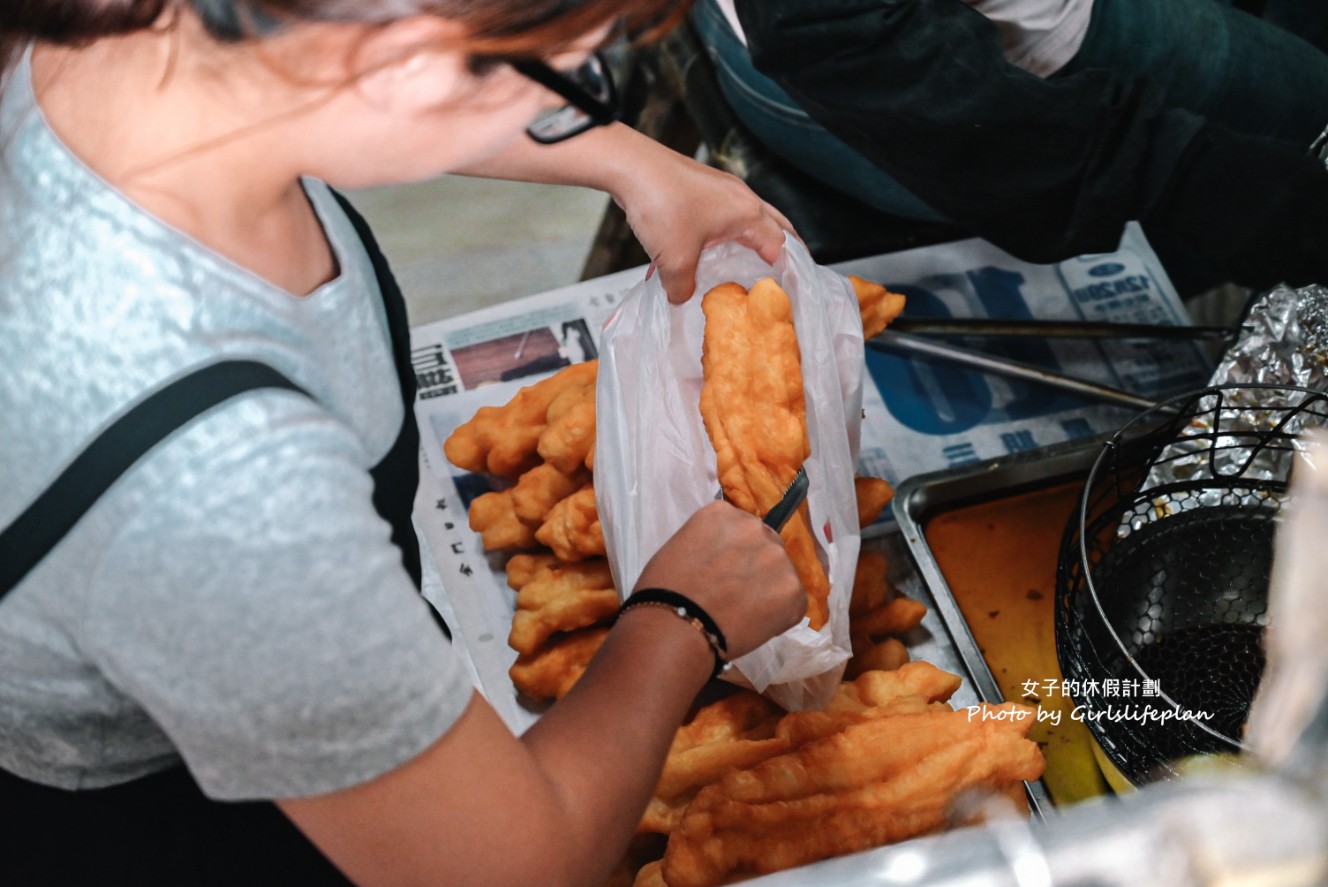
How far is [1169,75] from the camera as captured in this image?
1.98 m

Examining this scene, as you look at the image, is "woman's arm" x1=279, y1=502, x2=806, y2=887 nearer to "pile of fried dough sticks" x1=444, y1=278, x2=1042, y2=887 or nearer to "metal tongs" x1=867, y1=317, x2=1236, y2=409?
"pile of fried dough sticks" x1=444, y1=278, x2=1042, y2=887

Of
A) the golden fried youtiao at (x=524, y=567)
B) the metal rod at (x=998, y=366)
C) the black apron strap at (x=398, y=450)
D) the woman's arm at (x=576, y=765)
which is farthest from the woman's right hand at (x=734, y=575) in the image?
the metal rod at (x=998, y=366)

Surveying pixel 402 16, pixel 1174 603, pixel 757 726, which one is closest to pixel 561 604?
pixel 757 726

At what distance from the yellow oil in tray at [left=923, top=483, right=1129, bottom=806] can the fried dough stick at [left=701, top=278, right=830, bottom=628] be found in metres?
0.36

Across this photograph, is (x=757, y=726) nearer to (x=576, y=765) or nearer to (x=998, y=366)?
(x=576, y=765)

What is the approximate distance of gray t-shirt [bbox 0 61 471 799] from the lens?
686 millimetres

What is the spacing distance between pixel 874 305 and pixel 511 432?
0.53 m

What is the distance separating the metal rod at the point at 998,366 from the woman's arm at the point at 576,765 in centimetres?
81

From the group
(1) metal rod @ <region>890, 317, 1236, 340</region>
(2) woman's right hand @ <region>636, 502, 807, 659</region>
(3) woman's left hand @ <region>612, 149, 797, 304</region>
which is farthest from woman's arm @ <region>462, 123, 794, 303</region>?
(1) metal rod @ <region>890, 317, 1236, 340</region>

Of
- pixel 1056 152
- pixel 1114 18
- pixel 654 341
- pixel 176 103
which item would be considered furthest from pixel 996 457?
pixel 176 103

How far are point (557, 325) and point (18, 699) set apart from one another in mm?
1166

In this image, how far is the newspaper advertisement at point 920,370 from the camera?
1.64 meters

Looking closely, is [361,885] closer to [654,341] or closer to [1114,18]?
[654,341]

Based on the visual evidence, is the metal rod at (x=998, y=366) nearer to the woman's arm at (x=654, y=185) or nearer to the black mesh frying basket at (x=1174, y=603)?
the black mesh frying basket at (x=1174, y=603)
